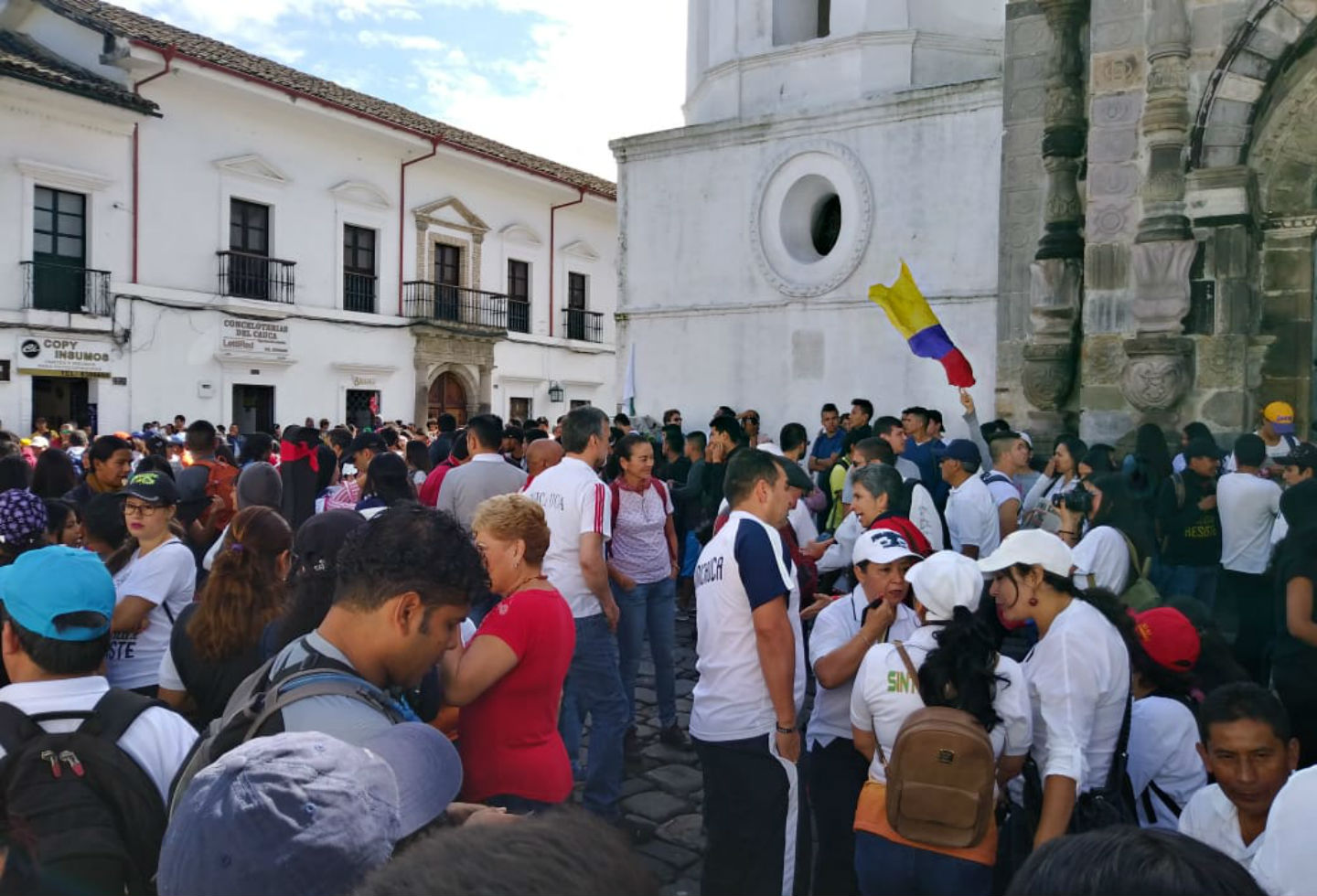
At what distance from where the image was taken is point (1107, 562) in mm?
4535

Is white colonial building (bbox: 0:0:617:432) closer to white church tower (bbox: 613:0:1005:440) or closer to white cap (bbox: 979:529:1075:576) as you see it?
white church tower (bbox: 613:0:1005:440)

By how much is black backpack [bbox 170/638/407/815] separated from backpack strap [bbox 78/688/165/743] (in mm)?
350

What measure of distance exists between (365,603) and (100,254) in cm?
1964

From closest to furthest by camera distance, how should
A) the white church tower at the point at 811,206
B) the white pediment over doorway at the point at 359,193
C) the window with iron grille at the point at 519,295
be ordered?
the white church tower at the point at 811,206 < the white pediment over doorway at the point at 359,193 < the window with iron grille at the point at 519,295

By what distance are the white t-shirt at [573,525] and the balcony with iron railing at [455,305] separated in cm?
2011

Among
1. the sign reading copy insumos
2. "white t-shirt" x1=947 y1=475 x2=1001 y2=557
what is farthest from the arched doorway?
"white t-shirt" x1=947 y1=475 x2=1001 y2=557

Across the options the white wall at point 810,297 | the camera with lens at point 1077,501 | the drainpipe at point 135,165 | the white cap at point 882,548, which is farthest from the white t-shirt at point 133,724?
the drainpipe at point 135,165

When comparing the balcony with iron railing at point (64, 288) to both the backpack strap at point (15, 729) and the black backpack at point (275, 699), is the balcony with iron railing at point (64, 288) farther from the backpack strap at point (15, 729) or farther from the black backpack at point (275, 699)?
the black backpack at point (275, 699)

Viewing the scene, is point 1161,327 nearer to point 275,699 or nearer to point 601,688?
point 601,688

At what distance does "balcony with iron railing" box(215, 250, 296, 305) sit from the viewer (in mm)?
20594

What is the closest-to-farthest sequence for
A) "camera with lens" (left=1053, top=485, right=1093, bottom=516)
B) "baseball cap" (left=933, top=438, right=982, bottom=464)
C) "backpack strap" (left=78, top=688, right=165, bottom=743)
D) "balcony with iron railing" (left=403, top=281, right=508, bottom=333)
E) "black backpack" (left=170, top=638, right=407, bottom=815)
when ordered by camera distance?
"black backpack" (left=170, top=638, right=407, bottom=815), "backpack strap" (left=78, top=688, right=165, bottom=743), "camera with lens" (left=1053, top=485, right=1093, bottom=516), "baseball cap" (left=933, top=438, right=982, bottom=464), "balcony with iron railing" (left=403, top=281, right=508, bottom=333)

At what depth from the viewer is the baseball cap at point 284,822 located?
1.16 m

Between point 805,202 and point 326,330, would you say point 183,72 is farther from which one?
point 805,202

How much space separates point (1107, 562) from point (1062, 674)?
1.82 m
